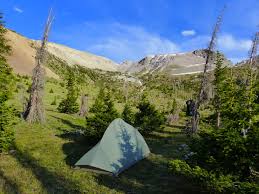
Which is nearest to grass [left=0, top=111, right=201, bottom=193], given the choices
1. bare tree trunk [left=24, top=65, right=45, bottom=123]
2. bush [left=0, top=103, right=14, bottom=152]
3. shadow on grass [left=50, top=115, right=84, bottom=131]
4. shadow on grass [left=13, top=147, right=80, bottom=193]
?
shadow on grass [left=13, top=147, right=80, bottom=193]

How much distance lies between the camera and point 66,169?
76.2ft

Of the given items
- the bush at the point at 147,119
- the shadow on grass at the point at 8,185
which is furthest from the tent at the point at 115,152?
the bush at the point at 147,119

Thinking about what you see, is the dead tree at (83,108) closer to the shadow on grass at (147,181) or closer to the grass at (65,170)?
the grass at (65,170)

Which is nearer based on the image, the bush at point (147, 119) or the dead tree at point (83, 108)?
the bush at point (147, 119)

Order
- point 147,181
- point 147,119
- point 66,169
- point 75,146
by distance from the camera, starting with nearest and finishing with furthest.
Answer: point 147,181
point 66,169
point 75,146
point 147,119

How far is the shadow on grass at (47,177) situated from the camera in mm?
19109

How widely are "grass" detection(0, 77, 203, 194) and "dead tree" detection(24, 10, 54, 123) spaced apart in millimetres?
1425

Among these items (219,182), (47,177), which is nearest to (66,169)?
(47,177)

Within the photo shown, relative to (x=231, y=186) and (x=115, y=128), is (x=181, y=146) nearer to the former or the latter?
(x=115, y=128)

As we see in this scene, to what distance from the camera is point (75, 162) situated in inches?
976

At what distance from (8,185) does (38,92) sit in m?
20.5

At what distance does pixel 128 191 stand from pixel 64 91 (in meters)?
51.1

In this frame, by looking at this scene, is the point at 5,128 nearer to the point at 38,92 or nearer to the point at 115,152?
the point at 115,152

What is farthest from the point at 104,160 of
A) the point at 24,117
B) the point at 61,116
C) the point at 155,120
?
the point at 61,116
